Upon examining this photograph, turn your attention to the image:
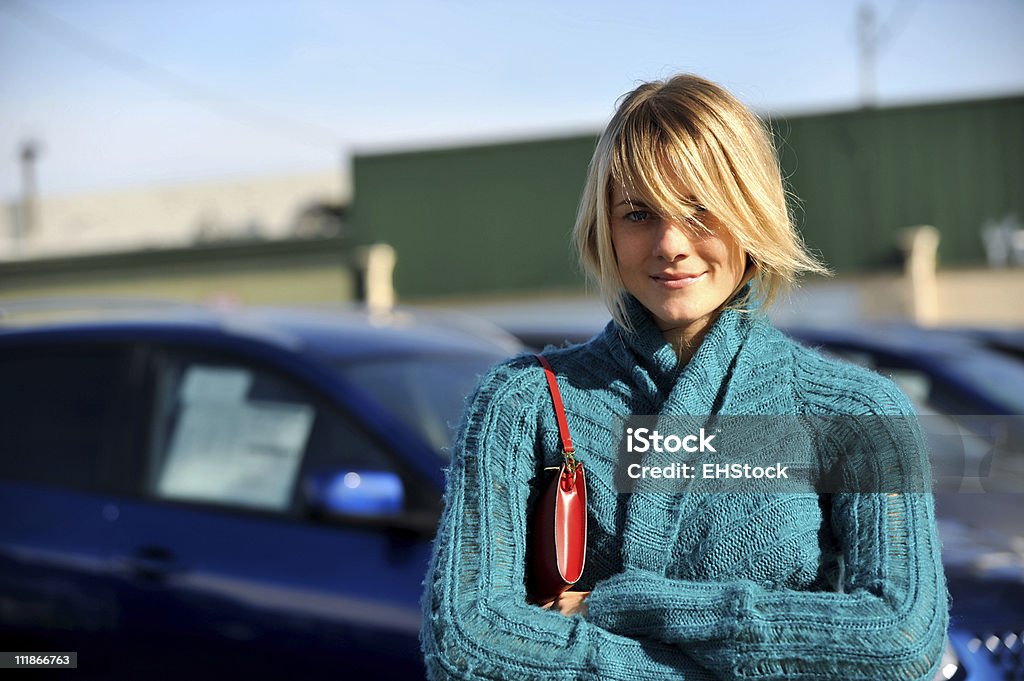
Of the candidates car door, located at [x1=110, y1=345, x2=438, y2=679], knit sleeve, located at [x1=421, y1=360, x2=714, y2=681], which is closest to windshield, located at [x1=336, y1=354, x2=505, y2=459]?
car door, located at [x1=110, y1=345, x2=438, y2=679]

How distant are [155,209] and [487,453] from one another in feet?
95.8

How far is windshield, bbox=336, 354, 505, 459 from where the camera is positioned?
349 cm

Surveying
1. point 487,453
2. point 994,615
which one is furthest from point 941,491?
point 487,453

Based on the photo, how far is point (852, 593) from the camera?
5.45 ft

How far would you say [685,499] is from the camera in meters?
1.73

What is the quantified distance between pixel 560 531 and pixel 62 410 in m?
2.48

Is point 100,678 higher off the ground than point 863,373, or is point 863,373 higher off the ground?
point 863,373

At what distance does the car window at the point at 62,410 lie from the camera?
361 cm

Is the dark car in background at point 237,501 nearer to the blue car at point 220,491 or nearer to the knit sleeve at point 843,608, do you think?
the blue car at point 220,491

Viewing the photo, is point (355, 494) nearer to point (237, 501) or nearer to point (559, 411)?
point (237, 501)

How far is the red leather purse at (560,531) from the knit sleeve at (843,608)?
63 millimetres

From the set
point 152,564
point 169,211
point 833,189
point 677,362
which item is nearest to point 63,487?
point 152,564

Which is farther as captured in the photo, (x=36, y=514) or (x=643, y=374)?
(x=36, y=514)

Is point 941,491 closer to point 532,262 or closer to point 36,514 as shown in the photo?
point 36,514
